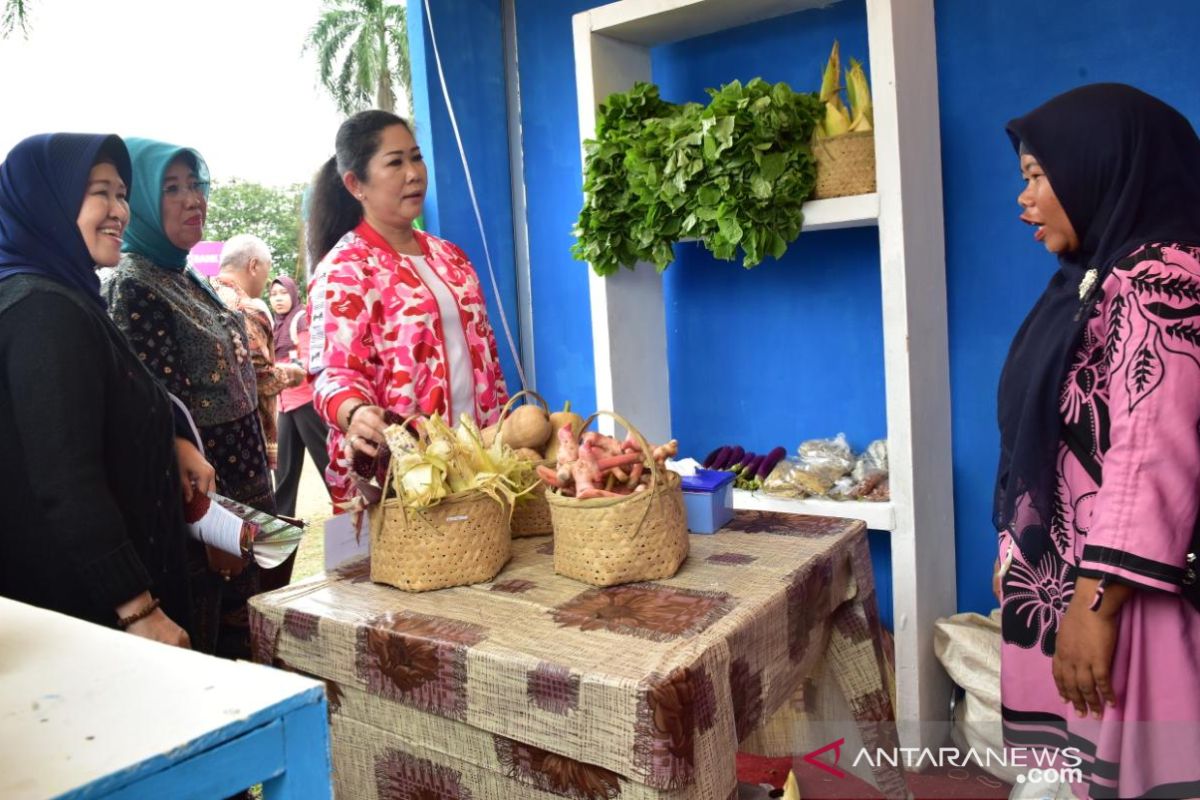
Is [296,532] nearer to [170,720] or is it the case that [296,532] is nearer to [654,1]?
[170,720]

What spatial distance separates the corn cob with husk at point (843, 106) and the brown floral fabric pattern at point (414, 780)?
2023 mm

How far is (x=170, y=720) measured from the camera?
747 millimetres

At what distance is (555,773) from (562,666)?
169mm

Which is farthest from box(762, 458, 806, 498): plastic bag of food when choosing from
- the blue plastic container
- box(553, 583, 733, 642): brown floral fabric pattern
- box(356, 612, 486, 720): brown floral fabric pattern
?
box(356, 612, 486, 720): brown floral fabric pattern

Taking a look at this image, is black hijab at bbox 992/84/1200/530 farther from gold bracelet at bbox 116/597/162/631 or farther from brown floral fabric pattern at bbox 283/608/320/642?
gold bracelet at bbox 116/597/162/631

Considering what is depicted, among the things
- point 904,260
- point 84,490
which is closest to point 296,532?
point 84,490

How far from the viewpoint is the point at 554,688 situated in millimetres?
1238

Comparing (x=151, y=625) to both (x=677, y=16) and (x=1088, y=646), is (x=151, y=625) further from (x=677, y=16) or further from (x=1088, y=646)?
(x=677, y=16)

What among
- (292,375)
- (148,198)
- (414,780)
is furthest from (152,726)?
(292,375)

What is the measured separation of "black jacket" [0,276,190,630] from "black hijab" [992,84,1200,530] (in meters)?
1.58

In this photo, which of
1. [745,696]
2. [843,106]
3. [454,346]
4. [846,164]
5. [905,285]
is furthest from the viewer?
[843,106]

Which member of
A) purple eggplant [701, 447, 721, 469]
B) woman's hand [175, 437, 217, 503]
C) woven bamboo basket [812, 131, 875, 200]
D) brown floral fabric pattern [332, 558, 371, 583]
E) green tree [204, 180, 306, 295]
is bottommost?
purple eggplant [701, 447, 721, 469]

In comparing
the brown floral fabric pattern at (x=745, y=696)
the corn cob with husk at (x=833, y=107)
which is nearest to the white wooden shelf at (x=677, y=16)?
the corn cob with husk at (x=833, y=107)

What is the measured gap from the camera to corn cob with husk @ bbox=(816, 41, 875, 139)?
8.55 feet
